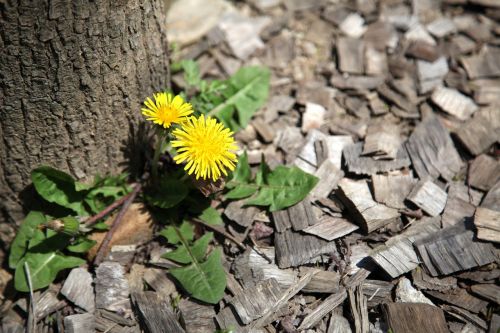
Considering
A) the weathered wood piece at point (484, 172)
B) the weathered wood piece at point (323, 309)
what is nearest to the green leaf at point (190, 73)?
the weathered wood piece at point (323, 309)

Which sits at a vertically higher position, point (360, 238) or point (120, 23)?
point (120, 23)

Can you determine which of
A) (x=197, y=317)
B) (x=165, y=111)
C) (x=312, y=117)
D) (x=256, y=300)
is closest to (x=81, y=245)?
(x=197, y=317)

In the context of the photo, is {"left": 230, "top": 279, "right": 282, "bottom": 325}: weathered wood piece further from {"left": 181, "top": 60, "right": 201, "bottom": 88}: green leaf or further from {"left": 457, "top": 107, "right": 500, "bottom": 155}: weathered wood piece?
{"left": 457, "top": 107, "right": 500, "bottom": 155}: weathered wood piece

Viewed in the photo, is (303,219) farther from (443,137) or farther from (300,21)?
(300,21)

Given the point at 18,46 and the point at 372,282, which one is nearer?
the point at 18,46

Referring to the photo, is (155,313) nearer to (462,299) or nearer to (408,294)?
(408,294)

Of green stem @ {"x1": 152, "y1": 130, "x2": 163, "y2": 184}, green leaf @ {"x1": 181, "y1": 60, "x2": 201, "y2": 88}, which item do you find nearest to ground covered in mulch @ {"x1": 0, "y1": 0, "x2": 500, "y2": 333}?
green stem @ {"x1": 152, "y1": 130, "x2": 163, "y2": 184}

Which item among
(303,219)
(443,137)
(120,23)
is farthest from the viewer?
(443,137)

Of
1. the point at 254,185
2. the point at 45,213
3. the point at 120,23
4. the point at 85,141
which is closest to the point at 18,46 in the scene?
the point at 120,23

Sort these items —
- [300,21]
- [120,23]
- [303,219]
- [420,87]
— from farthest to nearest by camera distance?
[300,21]
[420,87]
[303,219]
[120,23]
